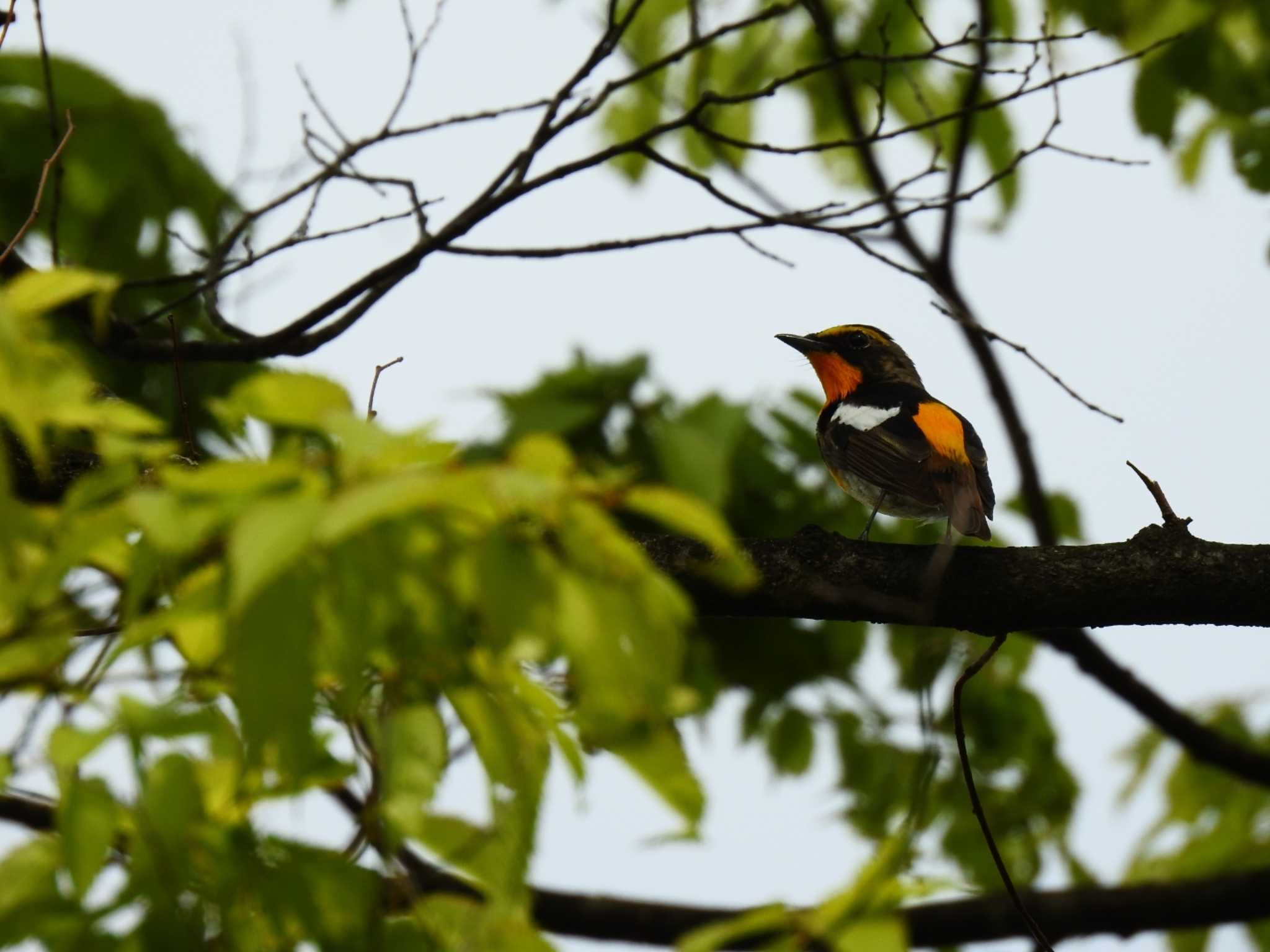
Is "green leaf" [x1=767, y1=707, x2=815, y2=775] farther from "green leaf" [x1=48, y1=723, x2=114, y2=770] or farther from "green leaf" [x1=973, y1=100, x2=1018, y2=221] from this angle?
"green leaf" [x1=48, y1=723, x2=114, y2=770]

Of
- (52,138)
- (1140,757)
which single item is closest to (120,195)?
(52,138)

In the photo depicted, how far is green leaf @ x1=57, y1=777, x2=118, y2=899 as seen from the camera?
5.75ft

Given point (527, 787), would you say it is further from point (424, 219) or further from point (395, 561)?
point (424, 219)

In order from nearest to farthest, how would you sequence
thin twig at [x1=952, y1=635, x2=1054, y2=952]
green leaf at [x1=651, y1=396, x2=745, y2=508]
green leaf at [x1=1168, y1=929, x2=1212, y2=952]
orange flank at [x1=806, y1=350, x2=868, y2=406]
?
1. thin twig at [x1=952, y1=635, x2=1054, y2=952]
2. green leaf at [x1=651, y1=396, x2=745, y2=508]
3. green leaf at [x1=1168, y1=929, x2=1212, y2=952]
4. orange flank at [x1=806, y1=350, x2=868, y2=406]

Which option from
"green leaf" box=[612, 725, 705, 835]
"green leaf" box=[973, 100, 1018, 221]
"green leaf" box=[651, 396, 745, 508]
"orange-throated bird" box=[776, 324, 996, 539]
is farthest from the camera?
"green leaf" box=[973, 100, 1018, 221]

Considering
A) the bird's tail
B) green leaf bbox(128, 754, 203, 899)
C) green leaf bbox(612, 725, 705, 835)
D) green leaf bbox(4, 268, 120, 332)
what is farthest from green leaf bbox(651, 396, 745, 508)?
green leaf bbox(4, 268, 120, 332)

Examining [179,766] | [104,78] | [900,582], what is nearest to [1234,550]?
[900,582]

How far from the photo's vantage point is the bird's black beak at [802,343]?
680 cm

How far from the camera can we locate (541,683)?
208 centimetres

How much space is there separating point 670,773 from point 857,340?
17.3 feet

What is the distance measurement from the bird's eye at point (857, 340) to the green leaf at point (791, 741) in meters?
2.00

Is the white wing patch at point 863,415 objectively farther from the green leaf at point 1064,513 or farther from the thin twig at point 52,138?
the thin twig at point 52,138

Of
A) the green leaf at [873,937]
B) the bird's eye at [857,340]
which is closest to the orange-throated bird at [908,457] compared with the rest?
the bird's eye at [857,340]

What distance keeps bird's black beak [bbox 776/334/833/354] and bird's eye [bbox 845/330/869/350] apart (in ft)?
0.38
